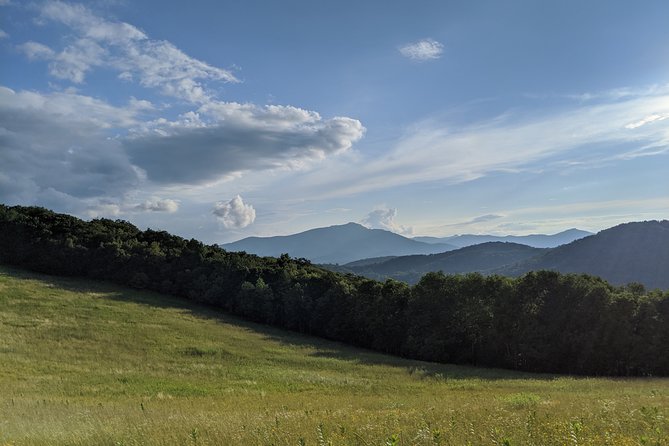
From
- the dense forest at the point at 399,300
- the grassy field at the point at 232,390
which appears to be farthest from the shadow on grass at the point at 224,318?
the dense forest at the point at 399,300

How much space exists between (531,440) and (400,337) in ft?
187

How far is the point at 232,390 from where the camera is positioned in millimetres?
25734

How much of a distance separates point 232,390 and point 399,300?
140 ft

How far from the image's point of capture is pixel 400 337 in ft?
203

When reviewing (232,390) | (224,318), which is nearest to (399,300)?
(224,318)

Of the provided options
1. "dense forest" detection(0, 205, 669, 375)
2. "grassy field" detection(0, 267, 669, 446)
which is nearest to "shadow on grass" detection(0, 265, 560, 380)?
"grassy field" detection(0, 267, 669, 446)

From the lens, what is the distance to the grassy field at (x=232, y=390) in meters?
8.24

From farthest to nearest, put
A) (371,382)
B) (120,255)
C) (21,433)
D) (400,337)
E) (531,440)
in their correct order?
(120,255) < (400,337) < (371,382) < (21,433) < (531,440)

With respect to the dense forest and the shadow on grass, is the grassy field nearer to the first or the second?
the shadow on grass

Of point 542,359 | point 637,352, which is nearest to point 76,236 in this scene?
point 542,359

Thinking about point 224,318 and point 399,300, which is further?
point 224,318

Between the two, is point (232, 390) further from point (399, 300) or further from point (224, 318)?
point (224, 318)

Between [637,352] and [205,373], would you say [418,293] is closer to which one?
[637,352]

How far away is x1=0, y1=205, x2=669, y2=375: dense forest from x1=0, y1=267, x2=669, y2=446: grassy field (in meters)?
7.84
